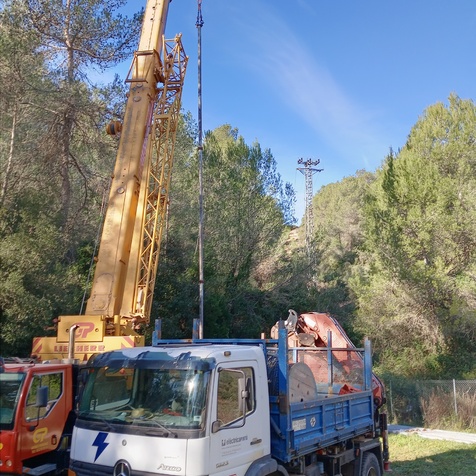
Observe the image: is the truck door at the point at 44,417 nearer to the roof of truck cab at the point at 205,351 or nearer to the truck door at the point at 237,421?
the roof of truck cab at the point at 205,351

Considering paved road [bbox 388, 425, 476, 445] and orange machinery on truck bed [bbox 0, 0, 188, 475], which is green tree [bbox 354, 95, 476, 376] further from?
orange machinery on truck bed [bbox 0, 0, 188, 475]

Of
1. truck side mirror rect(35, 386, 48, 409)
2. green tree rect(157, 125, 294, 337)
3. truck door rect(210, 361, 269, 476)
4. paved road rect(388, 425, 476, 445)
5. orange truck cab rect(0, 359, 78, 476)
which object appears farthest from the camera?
green tree rect(157, 125, 294, 337)

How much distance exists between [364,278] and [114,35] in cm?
1727

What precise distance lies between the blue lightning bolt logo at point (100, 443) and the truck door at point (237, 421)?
107 centimetres

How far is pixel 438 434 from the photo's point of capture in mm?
14180

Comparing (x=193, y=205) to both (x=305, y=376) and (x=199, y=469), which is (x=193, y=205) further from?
(x=199, y=469)

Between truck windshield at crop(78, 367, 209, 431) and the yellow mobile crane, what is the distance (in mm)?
2212

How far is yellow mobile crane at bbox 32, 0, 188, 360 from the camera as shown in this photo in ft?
28.8

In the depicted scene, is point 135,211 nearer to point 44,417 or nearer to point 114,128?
point 114,128

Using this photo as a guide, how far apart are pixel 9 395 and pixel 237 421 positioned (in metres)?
2.86

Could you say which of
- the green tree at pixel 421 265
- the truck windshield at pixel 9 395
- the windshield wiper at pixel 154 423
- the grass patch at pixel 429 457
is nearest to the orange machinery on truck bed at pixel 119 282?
the truck windshield at pixel 9 395

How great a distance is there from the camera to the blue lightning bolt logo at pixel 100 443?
4.78m

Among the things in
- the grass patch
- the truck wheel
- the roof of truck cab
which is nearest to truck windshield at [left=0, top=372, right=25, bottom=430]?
the roof of truck cab

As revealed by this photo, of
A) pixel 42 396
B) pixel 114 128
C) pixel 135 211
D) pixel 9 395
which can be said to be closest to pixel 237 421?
pixel 42 396
